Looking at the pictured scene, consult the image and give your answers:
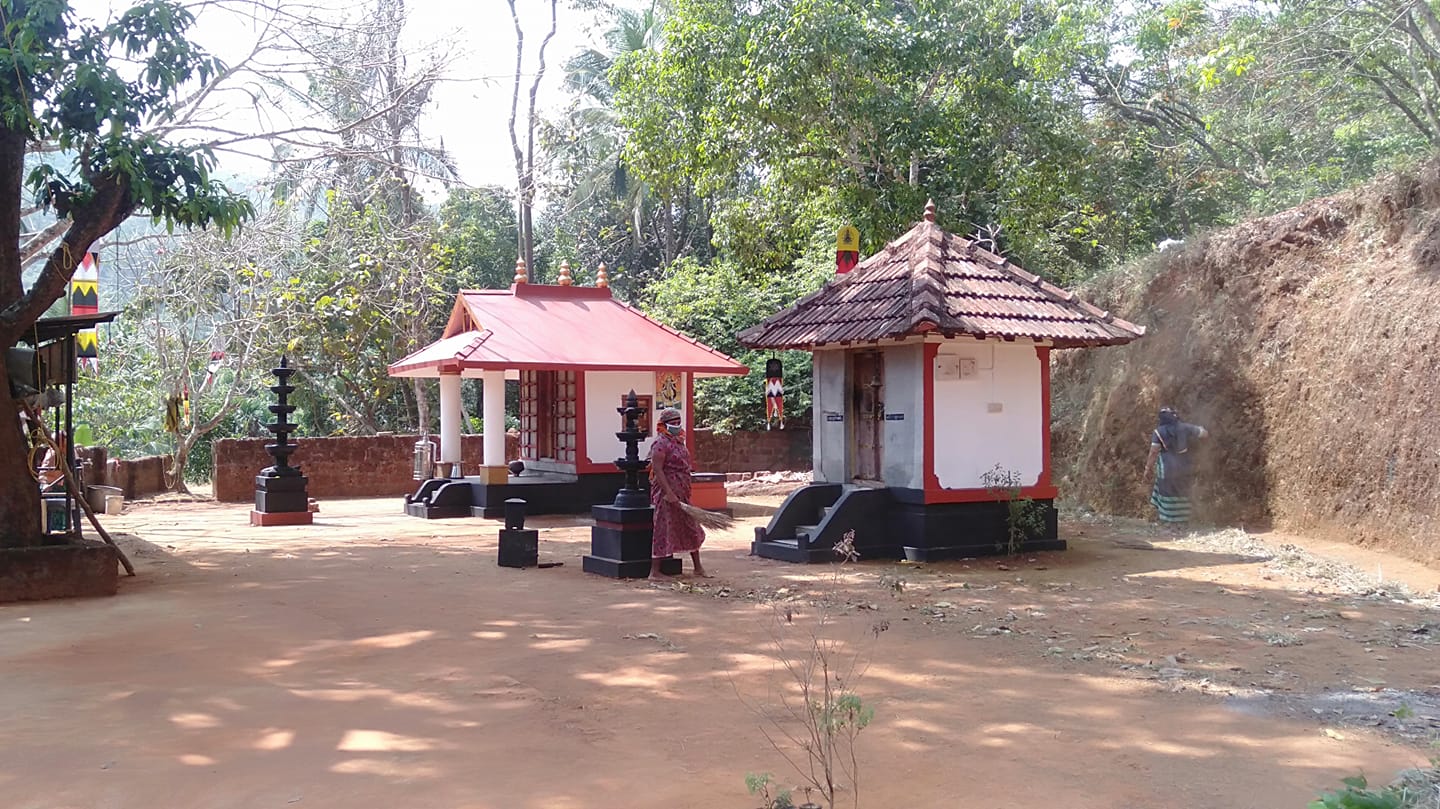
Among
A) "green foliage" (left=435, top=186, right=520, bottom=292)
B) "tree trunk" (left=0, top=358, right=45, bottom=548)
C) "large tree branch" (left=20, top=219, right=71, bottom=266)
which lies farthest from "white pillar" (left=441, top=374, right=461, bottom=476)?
"green foliage" (left=435, top=186, right=520, bottom=292)

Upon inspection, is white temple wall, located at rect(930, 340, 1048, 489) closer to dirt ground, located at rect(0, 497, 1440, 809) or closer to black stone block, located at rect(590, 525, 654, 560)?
dirt ground, located at rect(0, 497, 1440, 809)

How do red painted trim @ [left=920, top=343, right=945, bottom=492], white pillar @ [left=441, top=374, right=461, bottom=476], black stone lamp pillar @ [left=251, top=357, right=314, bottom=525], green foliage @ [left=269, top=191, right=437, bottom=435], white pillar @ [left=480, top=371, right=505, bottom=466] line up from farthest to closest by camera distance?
green foliage @ [left=269, top=191, right=437, bottom=435], white pillar @ [left=441, top=374, right=461, bottom=476], white pillar @ [left=480, top=371, right=505, bottom=466], black stone lamp pillar @ [left=251, top=357, right=314, bottom=525], red painted trim @ [left=920, top=343, right=945, bottom=492]

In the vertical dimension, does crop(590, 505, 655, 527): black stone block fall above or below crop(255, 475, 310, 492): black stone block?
below

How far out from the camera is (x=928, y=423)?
38.2 ft

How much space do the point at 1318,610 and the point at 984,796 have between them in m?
5.59

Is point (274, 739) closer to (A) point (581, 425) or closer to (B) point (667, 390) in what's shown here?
(A) point (581, 425)

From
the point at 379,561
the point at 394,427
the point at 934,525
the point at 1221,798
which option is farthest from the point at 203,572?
the point at 394,427

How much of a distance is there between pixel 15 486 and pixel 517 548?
435 cm

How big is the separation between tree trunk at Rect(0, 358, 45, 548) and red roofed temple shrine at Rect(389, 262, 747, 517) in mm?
6740

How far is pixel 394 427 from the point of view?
25625mm

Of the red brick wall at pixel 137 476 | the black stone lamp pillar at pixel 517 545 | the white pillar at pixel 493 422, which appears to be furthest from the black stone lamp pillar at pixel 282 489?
the black stone lamp pillar at pixel 517 545

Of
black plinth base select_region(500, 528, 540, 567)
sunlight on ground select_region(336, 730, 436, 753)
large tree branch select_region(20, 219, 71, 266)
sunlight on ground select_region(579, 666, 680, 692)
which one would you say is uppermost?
large tree branch select_region(20, 219, 71, 266)

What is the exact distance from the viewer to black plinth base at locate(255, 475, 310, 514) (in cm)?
1602

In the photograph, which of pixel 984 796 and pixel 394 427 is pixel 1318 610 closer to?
pixel 984 796
